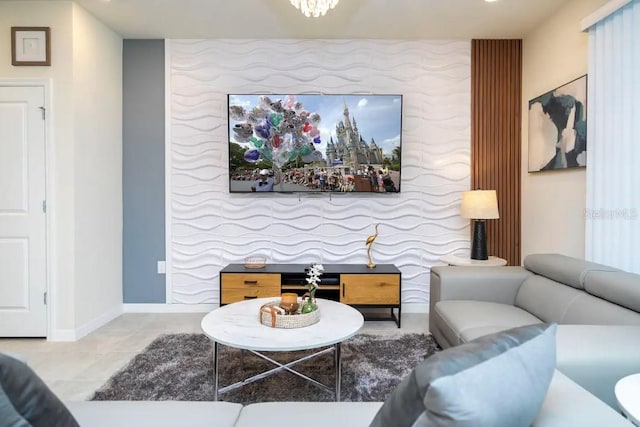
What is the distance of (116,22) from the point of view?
10.8 ft

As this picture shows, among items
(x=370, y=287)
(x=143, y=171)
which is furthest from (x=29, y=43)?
(x=370, y=287)

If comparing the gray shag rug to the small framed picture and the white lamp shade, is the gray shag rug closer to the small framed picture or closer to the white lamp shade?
the white lamp shade

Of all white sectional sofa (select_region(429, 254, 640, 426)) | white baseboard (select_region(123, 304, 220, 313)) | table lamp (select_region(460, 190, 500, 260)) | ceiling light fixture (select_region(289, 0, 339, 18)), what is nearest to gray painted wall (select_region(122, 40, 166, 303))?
white baseboard (select_region(123, 304, 220, 313))

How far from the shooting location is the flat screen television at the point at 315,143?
3.52m

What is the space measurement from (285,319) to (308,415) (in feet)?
2.69

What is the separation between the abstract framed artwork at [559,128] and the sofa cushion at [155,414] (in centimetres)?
285

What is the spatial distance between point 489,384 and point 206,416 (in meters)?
0.92

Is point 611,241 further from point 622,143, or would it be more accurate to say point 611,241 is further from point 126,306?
point 126,306

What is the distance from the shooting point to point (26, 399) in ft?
2.36

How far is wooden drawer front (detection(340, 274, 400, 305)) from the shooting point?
10.7ft

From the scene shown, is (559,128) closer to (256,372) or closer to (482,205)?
(482,205)

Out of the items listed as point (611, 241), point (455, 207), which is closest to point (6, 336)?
point (455, 207)

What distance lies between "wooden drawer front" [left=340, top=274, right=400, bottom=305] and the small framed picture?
3.11 metres

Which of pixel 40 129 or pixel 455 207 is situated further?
pixel 455 207
